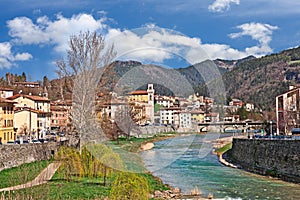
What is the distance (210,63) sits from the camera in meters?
12.2

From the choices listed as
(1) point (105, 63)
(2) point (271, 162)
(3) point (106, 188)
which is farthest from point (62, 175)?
(2) point (271, 162)

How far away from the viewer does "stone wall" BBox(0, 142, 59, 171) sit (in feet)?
70.2

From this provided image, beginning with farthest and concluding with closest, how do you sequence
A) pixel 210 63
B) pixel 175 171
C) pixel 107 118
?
1. pixel 107 118
2. pixel 175 171
3. pixel 210 63

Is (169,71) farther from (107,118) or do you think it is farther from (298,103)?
(298,103)

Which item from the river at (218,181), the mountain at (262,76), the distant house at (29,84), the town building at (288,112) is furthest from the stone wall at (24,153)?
the mountain at (262,76)

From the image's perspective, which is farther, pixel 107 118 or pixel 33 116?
pixel 33 116

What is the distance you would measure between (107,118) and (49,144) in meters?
4.33

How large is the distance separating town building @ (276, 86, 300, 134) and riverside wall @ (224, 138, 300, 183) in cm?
1097

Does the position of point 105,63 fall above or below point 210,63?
above

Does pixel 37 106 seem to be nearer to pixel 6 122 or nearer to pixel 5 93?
pixel 5 93

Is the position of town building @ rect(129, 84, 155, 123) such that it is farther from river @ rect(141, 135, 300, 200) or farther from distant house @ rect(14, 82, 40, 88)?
distant house @ rect(14, 82, 40, 88)

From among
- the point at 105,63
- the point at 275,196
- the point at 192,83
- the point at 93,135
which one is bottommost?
the point at 275,196

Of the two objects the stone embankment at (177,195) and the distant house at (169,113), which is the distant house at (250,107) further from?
the stone embankment at (177,195)

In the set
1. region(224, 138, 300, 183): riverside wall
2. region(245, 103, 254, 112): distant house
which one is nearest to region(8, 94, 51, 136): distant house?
region(224, 138, 300, 183): riverside wall
